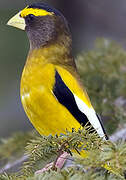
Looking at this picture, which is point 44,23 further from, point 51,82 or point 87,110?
point 87,110

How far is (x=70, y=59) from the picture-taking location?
3.14 m

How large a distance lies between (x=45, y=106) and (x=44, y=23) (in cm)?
85

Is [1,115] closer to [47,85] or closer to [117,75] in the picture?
[117,75]

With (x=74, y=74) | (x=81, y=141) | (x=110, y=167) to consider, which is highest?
(x=74, y=74)

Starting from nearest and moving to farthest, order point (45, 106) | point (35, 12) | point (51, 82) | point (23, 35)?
point (45, 106) < point (51, 82) < point (35, 12) < point (23, 35)

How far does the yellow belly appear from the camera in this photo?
→ 270 cm

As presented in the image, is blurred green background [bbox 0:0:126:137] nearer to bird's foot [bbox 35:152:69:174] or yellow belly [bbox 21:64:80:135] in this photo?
yellow belly [bbox 21:64:80:135]

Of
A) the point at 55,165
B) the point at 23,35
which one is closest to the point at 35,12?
the point at 23,35

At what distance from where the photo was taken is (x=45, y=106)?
269 cm

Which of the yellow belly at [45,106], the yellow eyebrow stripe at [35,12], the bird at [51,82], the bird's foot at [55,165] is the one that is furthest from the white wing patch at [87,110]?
the yellow eyebrow stripe at [35,12]

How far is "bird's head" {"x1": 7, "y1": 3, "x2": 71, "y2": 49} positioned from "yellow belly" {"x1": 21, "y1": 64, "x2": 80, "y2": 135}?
1.68 feet

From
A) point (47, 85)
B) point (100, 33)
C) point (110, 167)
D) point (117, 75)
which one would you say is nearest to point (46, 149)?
point (110, 167)

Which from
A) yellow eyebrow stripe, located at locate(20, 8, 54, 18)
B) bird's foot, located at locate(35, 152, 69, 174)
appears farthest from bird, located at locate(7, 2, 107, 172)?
bird's foot, located at locate(35, 152, 69, 174)

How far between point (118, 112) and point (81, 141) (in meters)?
1.41
